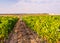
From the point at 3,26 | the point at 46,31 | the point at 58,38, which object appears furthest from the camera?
the point at 3,26

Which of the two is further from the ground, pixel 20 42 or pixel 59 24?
pixel 59 24

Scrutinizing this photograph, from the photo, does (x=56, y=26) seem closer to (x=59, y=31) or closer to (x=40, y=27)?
(x=59, y=31)

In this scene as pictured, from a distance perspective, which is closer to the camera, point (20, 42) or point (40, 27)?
point (20, 42)

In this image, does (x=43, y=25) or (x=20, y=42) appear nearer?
(x=20, y=42)

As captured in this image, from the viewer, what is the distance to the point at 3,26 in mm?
27578

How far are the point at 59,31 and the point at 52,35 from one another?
2.63 ft

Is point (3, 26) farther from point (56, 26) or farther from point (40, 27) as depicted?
point (56, 26)

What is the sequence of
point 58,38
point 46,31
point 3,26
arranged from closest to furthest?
point 58,38 → point 46,31 → point 3,26

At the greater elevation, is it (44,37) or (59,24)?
(59,24)

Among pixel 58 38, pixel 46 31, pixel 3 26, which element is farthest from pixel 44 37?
pixel 3 26

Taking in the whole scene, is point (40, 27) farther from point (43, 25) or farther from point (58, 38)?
point (58, 38)

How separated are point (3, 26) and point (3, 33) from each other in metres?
1.58

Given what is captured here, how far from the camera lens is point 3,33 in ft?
85.9

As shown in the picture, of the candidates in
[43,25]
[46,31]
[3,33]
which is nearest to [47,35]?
[46,31]
